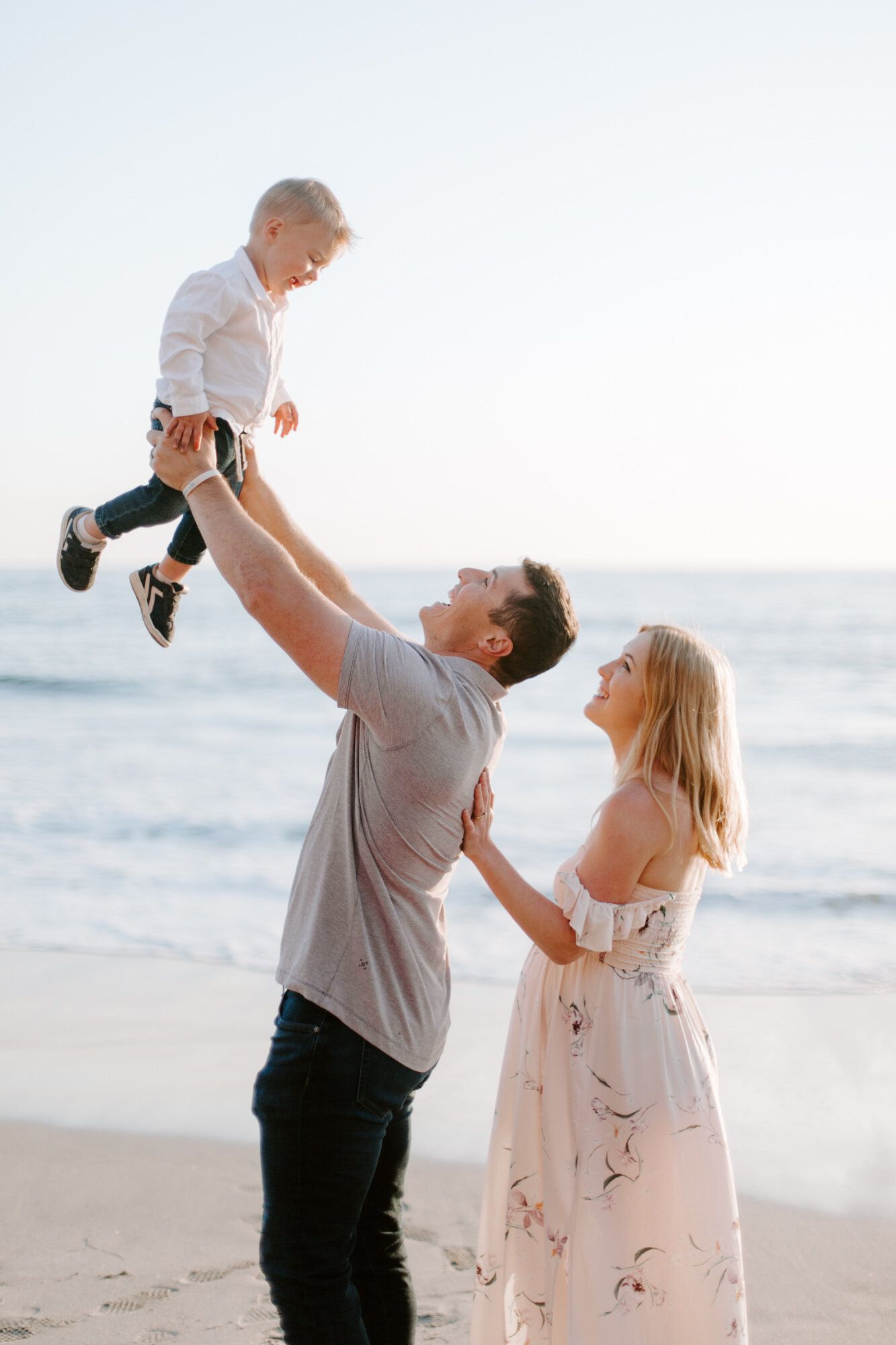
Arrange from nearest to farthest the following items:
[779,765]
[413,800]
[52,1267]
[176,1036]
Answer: [413,800] → [52,1267] → [176,1036] → [779,765]

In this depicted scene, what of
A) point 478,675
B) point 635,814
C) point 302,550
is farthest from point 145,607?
point 635,814

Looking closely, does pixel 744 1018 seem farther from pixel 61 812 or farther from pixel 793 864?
pixel 61 812

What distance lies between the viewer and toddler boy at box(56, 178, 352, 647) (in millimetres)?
2574

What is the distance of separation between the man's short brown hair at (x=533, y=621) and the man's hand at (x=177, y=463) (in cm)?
66

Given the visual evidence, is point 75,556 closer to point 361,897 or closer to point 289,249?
point 289,249

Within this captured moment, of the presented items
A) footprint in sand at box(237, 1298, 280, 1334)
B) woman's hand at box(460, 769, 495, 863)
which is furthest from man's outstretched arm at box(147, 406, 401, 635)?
footprint in sand at box(237, 1298, 280, 1334)

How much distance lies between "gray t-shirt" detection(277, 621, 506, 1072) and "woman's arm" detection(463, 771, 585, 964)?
90mm

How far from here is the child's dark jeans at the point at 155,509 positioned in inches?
105

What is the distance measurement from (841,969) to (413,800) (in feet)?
17.1

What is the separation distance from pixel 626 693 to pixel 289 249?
4.37 feet

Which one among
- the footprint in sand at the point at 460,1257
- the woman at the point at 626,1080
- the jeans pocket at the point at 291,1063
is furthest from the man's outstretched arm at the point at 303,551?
the footprint in sand at the point at 460,1257

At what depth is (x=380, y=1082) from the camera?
6.79 feet

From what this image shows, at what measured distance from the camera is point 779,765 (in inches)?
575

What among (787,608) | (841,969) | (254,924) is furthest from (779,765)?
(787,608)
